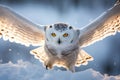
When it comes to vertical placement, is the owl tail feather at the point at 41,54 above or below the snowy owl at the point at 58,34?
below

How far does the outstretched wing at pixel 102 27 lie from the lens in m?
7.28

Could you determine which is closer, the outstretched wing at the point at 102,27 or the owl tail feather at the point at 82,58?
the outstretched wing at the point at 102,27

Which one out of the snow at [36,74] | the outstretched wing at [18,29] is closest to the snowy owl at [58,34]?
the outstretched wing at [18,29]

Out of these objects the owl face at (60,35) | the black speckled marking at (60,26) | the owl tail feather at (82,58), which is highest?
the black speckled marking at (60,26)

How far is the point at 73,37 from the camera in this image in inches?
276

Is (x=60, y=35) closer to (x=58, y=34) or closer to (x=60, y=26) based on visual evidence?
(x=58, y=34)

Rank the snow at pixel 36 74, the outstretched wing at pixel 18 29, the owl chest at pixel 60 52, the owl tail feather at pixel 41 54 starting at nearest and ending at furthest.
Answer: the snow at pixel 36 74
the owl chest at pixel 60 52
the outstretched wing at pixel 18 29
the owl tail feather at pixel 41 54

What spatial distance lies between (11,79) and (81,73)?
95cm

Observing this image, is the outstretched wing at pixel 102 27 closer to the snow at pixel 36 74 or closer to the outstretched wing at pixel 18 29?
the outstretched wing at pixel 18 29

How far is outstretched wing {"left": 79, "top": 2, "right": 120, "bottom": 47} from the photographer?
728cm

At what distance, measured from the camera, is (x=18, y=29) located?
25.1 feet

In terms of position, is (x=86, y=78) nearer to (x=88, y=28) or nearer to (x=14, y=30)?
(x=88, y=28)

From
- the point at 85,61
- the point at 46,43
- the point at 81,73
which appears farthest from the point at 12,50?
the point at 81,73

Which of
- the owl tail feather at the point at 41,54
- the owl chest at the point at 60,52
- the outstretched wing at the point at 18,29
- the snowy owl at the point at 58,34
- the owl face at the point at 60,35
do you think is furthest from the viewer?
the owl tail feather at the point at 41,54
